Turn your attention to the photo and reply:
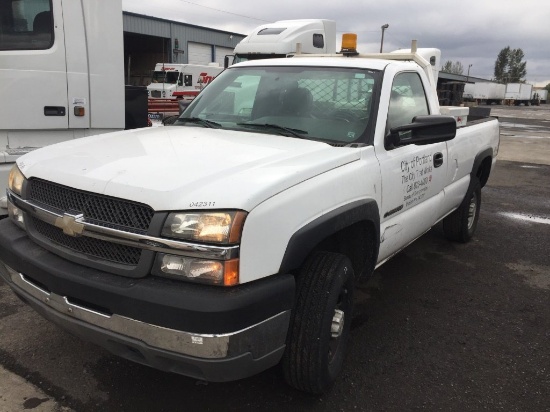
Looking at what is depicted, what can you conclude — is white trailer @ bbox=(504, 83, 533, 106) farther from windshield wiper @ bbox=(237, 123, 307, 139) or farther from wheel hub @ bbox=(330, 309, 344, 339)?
wheel hub @ bbox=(330, 309, 344, 339)

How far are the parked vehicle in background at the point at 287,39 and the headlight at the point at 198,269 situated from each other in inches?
368

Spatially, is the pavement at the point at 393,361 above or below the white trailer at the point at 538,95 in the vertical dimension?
below

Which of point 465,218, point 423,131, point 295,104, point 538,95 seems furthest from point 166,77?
point 538,95

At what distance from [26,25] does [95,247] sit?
3.57 meters

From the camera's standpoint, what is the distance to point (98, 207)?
91.4 inches

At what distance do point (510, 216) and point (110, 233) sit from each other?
20.7ft

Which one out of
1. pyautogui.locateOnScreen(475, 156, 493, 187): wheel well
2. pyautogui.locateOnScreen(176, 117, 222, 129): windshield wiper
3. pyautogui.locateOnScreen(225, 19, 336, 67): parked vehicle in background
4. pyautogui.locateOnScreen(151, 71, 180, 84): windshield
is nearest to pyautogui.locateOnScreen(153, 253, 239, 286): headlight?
pyautogui.locateOnScreen(176, 117, 222, 129): windshield wiper

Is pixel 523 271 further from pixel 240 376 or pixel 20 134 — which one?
pixel 20 134

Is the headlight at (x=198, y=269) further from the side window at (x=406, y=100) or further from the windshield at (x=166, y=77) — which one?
the windshield at (x=166, y=77)

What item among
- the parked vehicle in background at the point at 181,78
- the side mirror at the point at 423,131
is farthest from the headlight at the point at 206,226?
the parked vehicle in background at the point at 181,78

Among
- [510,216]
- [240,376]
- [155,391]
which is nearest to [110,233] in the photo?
[240,376]

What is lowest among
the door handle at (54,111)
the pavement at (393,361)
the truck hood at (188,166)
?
the pavement at (393,361)

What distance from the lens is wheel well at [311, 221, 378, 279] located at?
3041 millimetres

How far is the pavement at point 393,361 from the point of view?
2.73m
